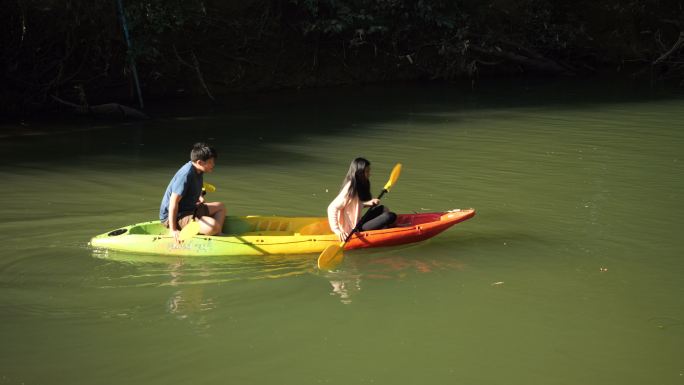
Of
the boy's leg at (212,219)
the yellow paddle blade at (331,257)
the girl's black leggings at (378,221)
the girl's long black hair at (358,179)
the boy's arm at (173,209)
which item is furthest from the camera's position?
the girl's black leggings at (378,221)

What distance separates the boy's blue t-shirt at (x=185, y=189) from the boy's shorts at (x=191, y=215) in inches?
1.2

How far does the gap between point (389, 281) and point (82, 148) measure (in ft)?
22.3

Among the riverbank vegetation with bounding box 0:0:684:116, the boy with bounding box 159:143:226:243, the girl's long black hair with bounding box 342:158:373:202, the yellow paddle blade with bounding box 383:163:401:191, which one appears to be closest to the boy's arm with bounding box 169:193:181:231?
the boy with bounding box 159:143:226:243

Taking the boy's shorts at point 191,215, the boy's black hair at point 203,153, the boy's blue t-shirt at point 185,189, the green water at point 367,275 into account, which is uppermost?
the boy's black hair at point 203,153

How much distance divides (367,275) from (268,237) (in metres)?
0.94

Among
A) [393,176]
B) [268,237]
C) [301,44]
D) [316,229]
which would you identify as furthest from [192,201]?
[301,44]

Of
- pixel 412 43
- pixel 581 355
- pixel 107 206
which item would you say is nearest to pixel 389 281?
pixel 581 355

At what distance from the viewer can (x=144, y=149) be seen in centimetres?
1201

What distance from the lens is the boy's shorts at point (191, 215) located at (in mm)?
7289

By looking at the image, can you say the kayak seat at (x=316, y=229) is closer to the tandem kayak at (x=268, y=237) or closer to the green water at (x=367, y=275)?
the tandem kayak at (x=268, y=237)

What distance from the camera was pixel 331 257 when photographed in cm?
704

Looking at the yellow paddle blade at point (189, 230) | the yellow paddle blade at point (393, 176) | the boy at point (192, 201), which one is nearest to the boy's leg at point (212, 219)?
the boy at point (192, 201)

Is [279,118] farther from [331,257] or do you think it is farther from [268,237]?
[331,257]

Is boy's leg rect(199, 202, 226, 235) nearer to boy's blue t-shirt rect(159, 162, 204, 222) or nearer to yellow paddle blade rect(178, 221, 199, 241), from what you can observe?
boy's blue t-shirt rect(159, 162, 204, 222)
